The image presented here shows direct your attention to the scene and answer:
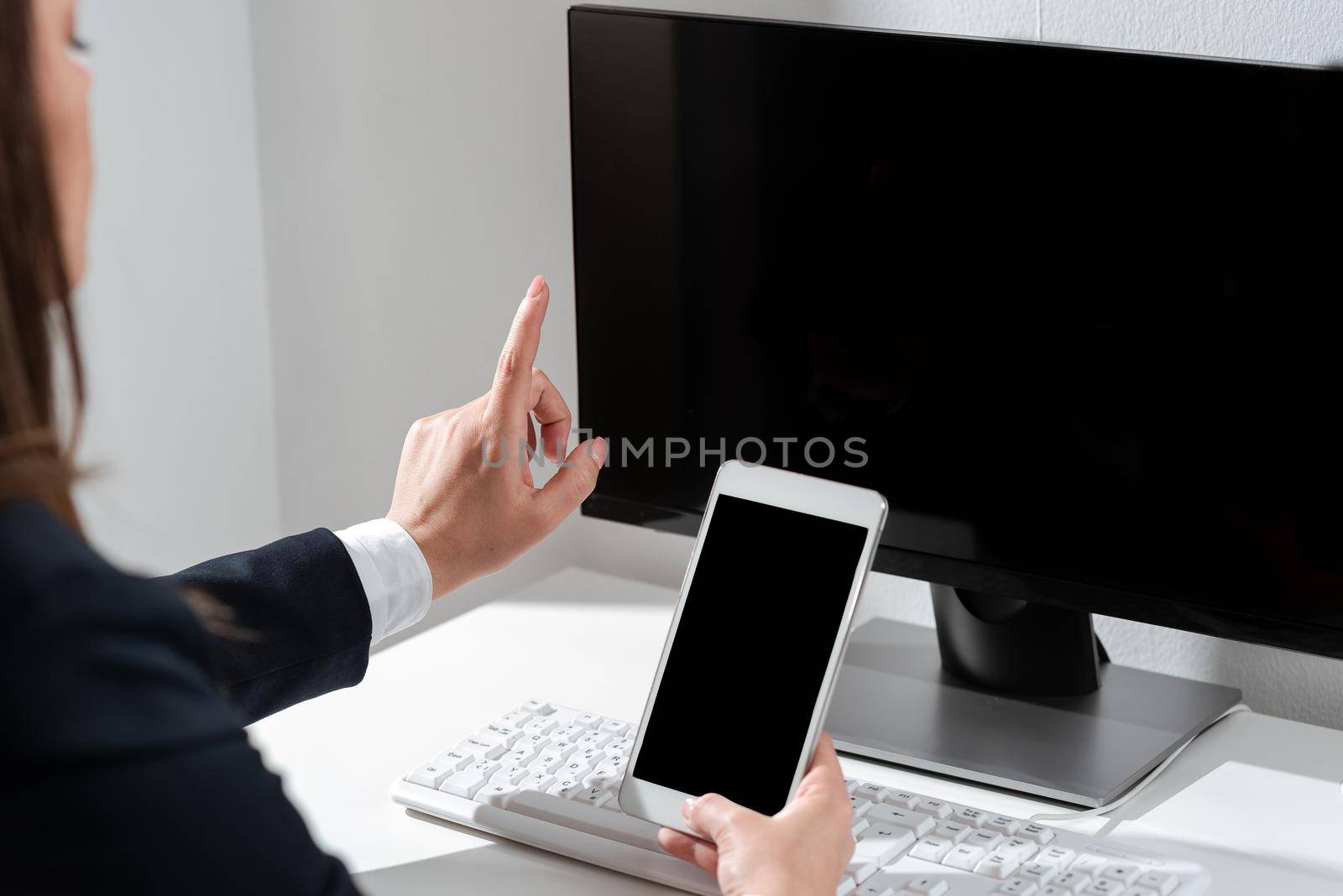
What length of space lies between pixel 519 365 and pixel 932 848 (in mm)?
324

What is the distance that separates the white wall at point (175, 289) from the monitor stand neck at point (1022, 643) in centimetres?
72

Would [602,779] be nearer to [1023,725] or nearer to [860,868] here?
[860,868]

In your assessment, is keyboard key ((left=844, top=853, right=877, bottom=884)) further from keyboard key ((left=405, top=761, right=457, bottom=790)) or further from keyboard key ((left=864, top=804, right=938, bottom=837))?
keyboard key ((left=405, top=761, right=457, bottom=790))

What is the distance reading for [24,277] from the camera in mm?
449

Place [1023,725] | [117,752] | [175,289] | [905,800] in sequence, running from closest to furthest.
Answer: [117,752], [905,800], [1023,725], [175,289]

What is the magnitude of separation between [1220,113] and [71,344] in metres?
0.51

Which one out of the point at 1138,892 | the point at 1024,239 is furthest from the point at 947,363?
the point at 1138,892

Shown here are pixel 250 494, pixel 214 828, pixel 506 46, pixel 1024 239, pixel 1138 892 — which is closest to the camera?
pixel 214 828

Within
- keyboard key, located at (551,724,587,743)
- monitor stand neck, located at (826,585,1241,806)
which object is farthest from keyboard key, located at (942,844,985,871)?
keyboard key, located at (551,724,587,743)

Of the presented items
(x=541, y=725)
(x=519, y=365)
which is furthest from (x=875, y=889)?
(x=519, y=365)

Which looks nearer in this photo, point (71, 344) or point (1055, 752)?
point (71, 344)

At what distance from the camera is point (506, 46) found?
3.50 feet

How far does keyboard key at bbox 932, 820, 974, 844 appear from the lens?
0.66 metres

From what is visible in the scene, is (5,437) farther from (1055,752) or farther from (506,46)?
(506,46)
